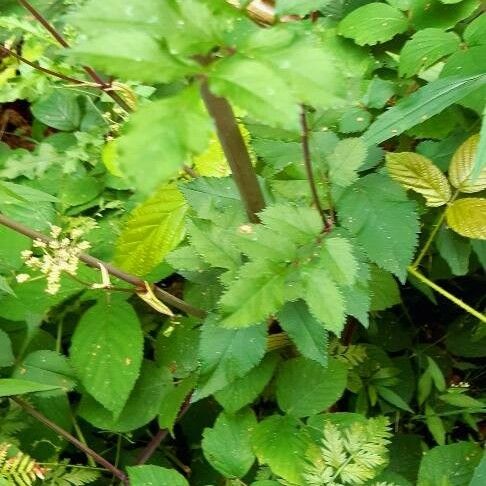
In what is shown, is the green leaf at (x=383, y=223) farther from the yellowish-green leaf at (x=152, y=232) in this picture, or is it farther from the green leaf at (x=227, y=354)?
the yellowish-green leaf at (x=152, y=232)

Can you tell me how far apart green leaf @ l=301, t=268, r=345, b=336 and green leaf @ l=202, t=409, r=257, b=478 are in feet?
1.04

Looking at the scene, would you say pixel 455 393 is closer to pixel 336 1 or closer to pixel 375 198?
pixel 375 198

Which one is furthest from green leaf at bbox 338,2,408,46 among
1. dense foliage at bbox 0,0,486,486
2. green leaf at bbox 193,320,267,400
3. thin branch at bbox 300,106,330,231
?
green leaf at bbox 193,320,267,400

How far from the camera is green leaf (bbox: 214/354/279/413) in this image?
904 mm

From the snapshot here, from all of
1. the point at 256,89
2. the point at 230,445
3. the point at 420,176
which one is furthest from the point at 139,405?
the point at 256,89

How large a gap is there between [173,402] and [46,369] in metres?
0.23

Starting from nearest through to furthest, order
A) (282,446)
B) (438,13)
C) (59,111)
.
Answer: (282,446) → (438,13) → (59,111)

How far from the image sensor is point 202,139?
14.5 inches

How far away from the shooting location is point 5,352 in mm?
1008

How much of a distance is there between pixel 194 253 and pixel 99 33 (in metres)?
0.48

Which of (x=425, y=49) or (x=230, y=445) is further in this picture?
(x=425, y=49)

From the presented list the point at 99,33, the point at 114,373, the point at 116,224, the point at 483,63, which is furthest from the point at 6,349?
the point at 483,63

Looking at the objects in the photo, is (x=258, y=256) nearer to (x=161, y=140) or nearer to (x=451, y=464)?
(x=161, y=140)

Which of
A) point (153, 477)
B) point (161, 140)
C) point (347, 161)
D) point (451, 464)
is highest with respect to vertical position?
point (161, 140)
